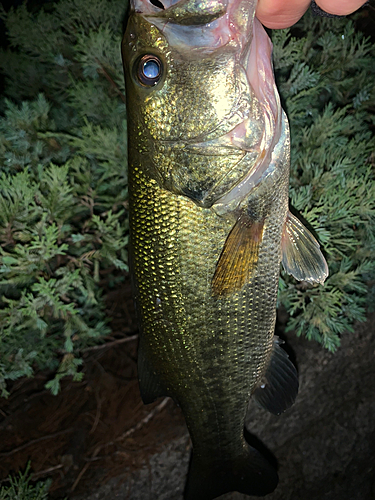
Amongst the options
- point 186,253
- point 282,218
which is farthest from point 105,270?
point 282,218

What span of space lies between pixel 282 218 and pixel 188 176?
49 centimetres

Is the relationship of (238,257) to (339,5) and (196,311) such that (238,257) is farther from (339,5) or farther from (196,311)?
(339,5)

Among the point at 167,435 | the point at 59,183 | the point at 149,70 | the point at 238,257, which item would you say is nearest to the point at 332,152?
the point at 238,257

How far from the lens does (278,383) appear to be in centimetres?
172

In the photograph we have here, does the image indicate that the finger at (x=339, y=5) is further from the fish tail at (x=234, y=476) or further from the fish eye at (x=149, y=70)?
Result: the fish tail at (x=234, y=476)

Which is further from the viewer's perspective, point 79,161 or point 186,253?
point 79,161

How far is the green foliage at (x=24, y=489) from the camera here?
2270 millimetres

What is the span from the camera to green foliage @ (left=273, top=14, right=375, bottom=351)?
2035 mm

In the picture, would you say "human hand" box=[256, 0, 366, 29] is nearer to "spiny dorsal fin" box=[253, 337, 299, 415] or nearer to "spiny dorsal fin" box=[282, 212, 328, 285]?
"spiny dorsal fin" box=[282, 212, 328, 285]

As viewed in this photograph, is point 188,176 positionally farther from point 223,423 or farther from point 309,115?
point 309,115

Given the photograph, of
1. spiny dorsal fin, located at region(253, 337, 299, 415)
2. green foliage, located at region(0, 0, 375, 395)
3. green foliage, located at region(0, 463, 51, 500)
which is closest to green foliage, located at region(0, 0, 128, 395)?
green foliage, located at region(0, 0, 375, 395)

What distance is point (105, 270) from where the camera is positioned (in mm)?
2738

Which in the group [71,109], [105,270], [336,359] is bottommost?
[336,359]

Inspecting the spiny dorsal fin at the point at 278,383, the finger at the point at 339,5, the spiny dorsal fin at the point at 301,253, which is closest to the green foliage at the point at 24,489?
the spiny dorsal fin at the point at 278,383
